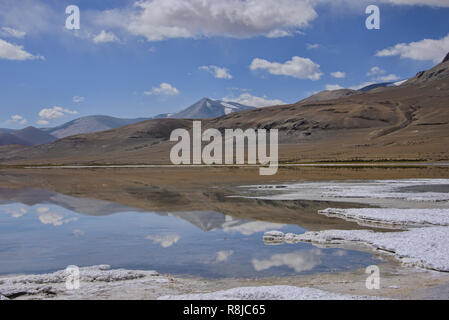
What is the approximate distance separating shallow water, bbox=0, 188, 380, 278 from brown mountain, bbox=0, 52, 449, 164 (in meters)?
65.5

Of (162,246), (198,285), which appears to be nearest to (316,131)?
(162,246)

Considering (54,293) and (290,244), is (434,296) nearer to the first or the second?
(290,244)

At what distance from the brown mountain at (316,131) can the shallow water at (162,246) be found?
65.5 m

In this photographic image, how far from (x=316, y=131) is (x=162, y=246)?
120 metres

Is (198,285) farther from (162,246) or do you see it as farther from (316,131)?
(316,131)

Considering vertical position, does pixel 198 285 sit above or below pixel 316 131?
below

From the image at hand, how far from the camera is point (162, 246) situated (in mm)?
12898

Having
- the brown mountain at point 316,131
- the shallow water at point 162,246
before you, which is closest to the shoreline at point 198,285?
the shallow water at point 162,246

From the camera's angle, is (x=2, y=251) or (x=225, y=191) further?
(x=225, y=191)

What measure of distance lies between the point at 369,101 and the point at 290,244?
155 metres

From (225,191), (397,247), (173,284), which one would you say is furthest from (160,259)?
(225,191)

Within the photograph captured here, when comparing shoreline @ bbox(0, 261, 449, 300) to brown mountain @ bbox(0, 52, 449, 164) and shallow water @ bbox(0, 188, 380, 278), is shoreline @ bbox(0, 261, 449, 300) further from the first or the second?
brown mountain @ bbox(0, 52, 449, 164)

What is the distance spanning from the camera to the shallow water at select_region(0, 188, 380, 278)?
34.5ft
